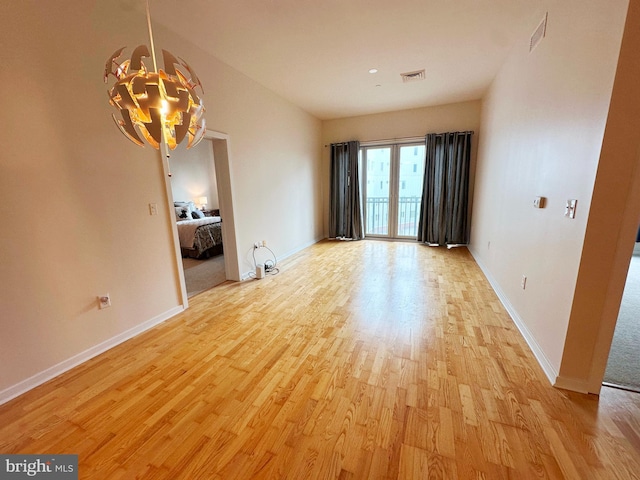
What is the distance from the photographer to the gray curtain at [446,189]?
4859 millimetres

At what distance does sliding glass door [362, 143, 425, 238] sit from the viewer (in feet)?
17.8

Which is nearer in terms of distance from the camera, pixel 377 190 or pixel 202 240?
pixel 202 240

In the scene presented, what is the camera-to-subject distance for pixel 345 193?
5.79 m

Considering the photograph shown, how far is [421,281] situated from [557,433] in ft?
6.95

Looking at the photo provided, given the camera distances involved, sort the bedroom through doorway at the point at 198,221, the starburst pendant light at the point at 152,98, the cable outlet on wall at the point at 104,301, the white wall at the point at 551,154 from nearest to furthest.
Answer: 1. the starburst pendant light at the point at 152,98
2. the white wall at the point at 551,154
3. the cable outlet on wall at the point at 104,301
4. the bedroom through doorway at the point at 198,221

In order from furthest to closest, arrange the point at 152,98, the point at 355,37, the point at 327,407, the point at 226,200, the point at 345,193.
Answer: the point at 345,193 < the point at 226,200 < the point at 355,37 < the point at 327,407 < the point at 152,98

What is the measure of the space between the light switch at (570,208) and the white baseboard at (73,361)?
336 centimetres

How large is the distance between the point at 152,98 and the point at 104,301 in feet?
5.85

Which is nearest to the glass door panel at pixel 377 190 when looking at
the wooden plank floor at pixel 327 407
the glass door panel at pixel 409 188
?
the glass door panel at pixel 409 188

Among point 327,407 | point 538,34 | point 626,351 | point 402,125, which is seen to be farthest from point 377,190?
point 327,407

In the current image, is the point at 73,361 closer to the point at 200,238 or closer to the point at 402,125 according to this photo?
the point at 200,238

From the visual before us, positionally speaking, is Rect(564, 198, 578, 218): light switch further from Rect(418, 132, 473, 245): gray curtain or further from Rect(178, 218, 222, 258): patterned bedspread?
Rect(178, 218, 222, 258): patterned bedspread

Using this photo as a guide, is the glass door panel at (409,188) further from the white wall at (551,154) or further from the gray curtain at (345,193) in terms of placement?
the white wall at (551,154)

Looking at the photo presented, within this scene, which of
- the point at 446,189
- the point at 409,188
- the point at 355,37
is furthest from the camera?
the point at 409,188
